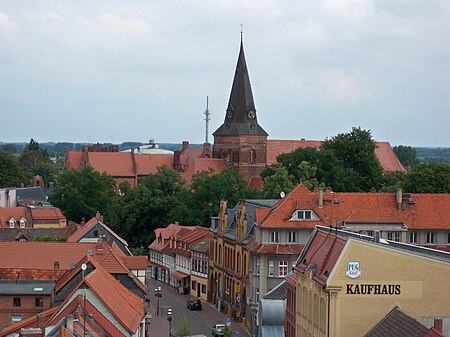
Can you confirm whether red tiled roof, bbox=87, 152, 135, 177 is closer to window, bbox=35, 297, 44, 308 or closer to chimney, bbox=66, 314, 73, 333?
window, bbox=35, 297, 44, 308

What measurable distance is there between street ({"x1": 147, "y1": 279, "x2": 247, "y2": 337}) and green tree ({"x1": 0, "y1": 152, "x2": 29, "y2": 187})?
8908 centimetres

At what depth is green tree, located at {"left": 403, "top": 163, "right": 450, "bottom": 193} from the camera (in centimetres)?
10412

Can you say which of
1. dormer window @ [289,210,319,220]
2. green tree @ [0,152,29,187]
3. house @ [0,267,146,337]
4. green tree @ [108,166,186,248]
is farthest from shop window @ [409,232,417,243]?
green tree @ [0,152,29,187]

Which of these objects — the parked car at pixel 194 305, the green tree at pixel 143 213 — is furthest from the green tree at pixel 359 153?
the parked car at pixel 194 305

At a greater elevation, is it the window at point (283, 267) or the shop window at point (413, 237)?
the shop window at point (413, 237)

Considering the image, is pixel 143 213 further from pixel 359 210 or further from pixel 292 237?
pixel 292 237

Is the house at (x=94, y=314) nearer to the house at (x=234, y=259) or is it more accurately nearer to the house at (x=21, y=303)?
the house at (x=21, y=303)

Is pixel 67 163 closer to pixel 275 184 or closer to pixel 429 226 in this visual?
pixel 275 184

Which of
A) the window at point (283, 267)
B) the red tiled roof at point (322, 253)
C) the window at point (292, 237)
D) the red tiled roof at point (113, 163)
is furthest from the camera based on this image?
the red tiled roof at point (113, 163)

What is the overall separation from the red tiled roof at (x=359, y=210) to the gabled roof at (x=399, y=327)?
28404 mm

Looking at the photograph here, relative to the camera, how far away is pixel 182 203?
11681cm

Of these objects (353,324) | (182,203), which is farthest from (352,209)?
(182,203)

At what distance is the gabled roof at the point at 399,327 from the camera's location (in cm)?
3953

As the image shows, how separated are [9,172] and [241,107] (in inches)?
2198
